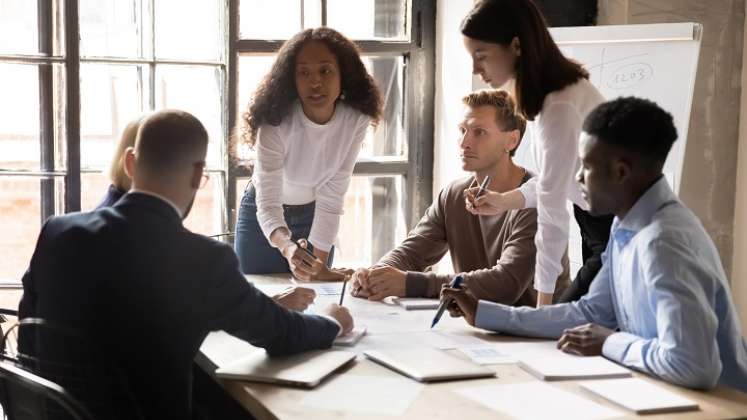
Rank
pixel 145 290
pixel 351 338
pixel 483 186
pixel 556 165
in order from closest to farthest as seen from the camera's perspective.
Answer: pixel 145 290 → pixel 351 338 → pixel 556 165 → pixel 483 186

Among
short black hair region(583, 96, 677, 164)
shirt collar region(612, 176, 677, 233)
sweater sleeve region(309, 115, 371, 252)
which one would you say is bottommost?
sweater sleeve region(309, 115, 371, 252)

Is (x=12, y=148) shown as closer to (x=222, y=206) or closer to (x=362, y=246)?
(x=222, y=206)

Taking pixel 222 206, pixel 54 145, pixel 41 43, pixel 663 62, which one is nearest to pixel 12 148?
pixel 54 145

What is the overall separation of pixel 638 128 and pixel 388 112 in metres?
2.33

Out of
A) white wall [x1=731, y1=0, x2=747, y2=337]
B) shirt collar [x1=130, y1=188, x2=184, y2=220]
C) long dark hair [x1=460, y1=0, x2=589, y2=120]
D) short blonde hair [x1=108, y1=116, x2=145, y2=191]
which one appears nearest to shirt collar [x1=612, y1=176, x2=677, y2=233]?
long dark hair [x1=460, y1=0, x2=589, y2=120]

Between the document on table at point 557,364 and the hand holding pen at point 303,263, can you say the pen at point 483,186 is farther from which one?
the document on table at point 557,364

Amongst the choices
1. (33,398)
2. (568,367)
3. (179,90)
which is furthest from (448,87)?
(33,398)

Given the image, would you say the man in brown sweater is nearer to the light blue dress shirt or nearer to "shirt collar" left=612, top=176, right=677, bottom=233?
the light blue dress shirt

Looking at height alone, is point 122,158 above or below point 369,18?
below

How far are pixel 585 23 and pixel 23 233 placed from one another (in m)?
2.33

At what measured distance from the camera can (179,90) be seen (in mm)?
3721

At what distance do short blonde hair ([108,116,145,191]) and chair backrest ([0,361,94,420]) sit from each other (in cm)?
63

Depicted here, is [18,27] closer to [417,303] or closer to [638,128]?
[417,303]

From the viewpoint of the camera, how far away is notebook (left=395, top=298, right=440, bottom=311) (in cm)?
241
